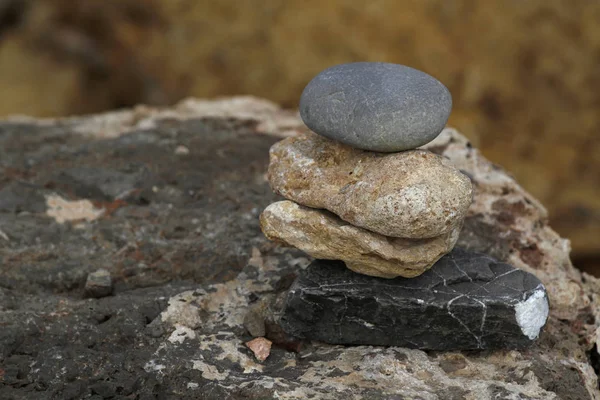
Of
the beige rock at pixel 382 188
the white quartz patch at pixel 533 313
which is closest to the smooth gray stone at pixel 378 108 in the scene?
the beige rock at pixel 382 188

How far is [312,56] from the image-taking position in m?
8.34

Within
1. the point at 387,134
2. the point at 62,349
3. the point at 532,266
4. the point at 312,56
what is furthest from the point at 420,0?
the point at 62,349

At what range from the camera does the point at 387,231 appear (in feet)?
13.3

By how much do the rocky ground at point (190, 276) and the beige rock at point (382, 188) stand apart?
2.28ft

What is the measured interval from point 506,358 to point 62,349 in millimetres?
2292

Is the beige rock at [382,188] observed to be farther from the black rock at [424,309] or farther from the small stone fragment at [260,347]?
the small stone fragment at [260,347]

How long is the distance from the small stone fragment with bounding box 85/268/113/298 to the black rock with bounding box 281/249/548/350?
3.64ft

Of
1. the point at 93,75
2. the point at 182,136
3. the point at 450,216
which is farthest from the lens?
the point at 93,75

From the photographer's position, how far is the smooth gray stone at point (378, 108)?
4.07 m

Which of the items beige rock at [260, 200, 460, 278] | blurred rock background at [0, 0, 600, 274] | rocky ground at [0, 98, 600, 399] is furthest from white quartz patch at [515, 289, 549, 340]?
blurred rock background at [0, 0, 600, 274]

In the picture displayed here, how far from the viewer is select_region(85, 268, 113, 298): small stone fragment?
15.6ft

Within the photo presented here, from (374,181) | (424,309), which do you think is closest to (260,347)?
(424,309)

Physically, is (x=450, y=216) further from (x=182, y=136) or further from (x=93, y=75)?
(x=93, y=75)

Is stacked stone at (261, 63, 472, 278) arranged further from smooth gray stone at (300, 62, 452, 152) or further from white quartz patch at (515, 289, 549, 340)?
white quartz patch at (515, 289, 549, 340)
